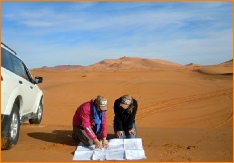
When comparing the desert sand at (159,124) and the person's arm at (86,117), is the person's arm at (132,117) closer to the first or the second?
the desert sand at (159,124)

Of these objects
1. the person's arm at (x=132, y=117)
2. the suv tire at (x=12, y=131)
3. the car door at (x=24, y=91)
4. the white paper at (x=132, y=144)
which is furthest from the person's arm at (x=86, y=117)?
the car door at (x=24, y=91)

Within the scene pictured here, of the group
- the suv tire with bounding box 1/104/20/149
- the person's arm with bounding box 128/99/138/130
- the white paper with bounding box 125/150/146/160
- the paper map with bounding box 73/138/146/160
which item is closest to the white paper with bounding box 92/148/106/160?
the paper map with bounding box 73/138/146/160

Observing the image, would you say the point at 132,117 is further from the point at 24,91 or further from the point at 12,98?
the point at 12,98

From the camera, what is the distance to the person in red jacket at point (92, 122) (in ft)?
18.6

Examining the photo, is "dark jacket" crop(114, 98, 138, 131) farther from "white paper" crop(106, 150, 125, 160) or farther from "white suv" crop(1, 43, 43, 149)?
"white suv" crop(1, 43, 43, 149)

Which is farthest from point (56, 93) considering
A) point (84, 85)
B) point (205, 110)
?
point (205, 110)

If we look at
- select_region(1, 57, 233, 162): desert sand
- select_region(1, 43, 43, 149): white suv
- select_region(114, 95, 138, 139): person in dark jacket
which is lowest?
select_region(1, 57, 233, 162): desert sand

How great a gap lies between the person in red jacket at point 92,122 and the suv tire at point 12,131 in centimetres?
107

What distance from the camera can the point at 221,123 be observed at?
11547 mm

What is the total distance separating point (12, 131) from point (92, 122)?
54.4 inches

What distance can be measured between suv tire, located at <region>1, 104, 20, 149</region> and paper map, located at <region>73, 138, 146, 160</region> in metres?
1.11

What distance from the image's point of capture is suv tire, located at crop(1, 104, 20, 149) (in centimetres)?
543

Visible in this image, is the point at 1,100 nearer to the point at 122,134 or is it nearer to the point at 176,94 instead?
the point at 122,134

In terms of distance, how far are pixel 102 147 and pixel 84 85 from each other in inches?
662
